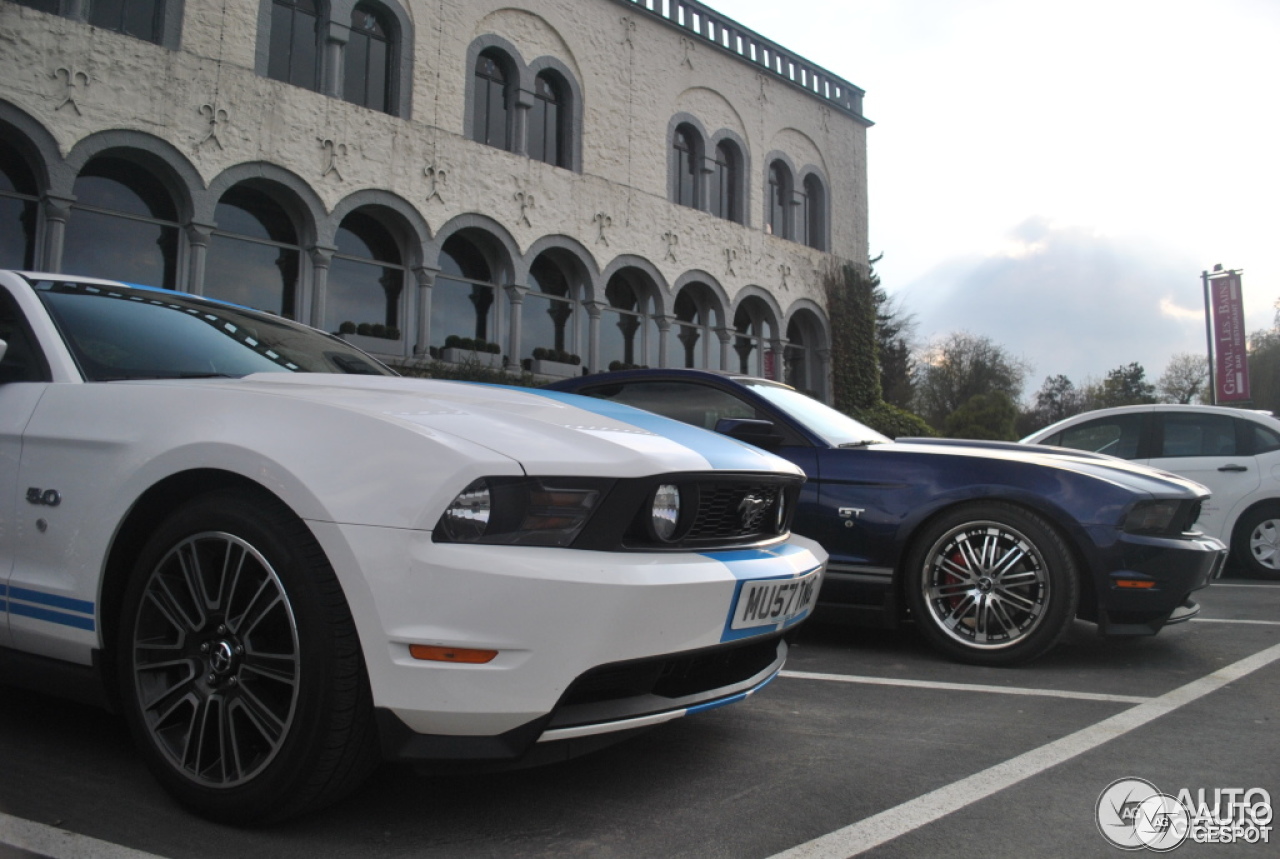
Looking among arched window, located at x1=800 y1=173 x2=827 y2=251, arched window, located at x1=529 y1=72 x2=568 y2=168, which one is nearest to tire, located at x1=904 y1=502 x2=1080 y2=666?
arched window, located at x1=529 y1=72 x2=568 y2=168

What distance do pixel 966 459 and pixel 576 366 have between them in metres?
15.3

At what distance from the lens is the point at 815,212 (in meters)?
25.0

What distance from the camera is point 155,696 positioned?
2367mm

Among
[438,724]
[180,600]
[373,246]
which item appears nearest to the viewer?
[438,724]

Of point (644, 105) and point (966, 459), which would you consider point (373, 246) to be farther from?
point (966, 459)

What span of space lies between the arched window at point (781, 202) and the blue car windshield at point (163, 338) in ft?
71.2

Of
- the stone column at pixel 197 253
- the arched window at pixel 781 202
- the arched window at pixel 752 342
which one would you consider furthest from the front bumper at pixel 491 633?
the arched window at pixel 781 202

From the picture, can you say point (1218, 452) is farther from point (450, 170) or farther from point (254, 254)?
point (254, 254)

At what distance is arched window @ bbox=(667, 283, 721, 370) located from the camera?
2236 centimetres

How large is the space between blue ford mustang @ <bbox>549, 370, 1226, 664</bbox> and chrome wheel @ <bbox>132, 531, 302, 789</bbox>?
2.50 meters

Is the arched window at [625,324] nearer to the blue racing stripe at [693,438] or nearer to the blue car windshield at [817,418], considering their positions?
the blue car windshield at [817,418]

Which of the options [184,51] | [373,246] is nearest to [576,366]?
[373,246]

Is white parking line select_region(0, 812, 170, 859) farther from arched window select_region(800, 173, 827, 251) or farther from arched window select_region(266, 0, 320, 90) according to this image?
arched window select_region(800, 173, 827, 251)

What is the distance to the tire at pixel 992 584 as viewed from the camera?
4176 millimetres
